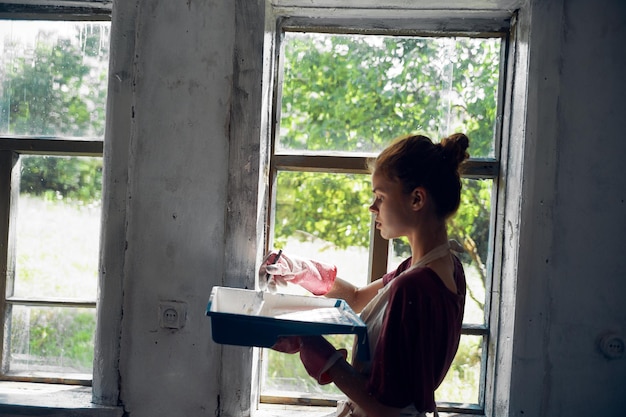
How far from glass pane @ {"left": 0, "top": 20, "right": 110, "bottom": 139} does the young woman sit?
1.01m

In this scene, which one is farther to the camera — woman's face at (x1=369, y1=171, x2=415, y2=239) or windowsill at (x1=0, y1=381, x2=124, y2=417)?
windowsill at (x1=0, y1=381, x2=124, y2=417)

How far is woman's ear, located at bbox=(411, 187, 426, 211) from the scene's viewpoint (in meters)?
1.24

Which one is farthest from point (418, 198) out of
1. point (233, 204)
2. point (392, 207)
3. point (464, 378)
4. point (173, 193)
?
point (464, 378)

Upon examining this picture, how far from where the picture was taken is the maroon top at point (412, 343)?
1.12m

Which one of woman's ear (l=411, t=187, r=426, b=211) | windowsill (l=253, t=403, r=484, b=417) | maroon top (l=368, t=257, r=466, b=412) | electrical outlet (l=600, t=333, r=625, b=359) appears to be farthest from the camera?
windowsill (l=253, t=403, r=484, b=417)

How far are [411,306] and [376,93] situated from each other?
86 cm

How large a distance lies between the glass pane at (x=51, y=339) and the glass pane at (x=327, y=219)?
2.27 feet

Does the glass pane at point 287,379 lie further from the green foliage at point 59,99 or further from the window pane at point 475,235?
the green foliage at point 59,99

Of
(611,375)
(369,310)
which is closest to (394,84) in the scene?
(369,310)

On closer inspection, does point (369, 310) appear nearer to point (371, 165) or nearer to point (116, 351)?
point (371, 165)

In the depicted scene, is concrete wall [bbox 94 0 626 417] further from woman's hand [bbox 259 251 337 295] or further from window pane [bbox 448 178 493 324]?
window pane [bbox 448 178 493 324]


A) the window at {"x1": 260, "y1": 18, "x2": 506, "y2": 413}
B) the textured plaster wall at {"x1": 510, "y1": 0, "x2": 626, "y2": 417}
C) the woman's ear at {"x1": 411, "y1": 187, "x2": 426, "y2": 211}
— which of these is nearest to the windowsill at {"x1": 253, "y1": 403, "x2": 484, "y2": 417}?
the window at {"x1": 260, "y1": 18, "x2": 506, "y2": 413}

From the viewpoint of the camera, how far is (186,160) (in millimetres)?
1574

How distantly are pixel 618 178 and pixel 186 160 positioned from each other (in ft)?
3.92
